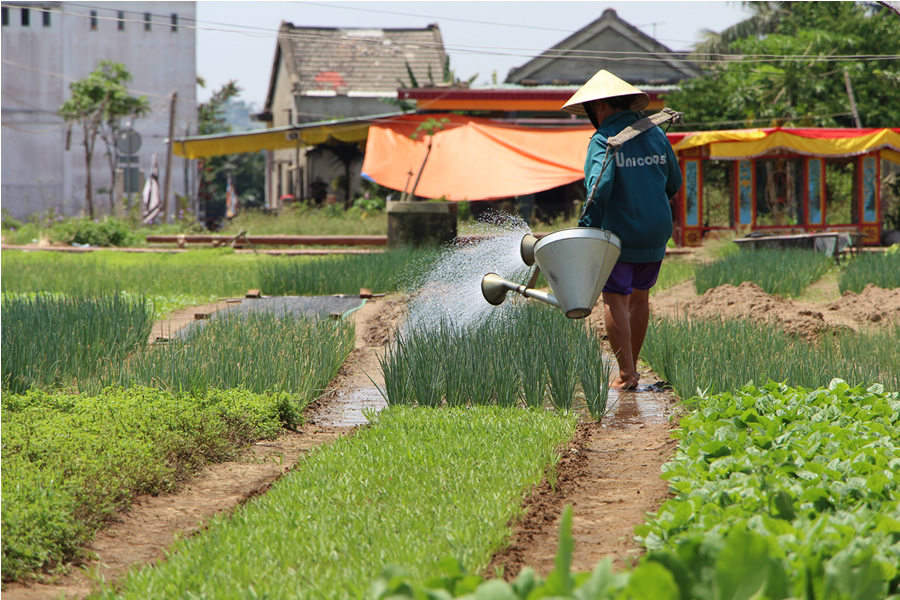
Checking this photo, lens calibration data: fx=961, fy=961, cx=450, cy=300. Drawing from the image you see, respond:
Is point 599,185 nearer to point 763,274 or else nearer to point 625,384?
point 625,384

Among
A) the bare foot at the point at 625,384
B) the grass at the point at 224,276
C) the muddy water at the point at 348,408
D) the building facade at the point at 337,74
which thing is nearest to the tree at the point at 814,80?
the building facade at the point at 337,74

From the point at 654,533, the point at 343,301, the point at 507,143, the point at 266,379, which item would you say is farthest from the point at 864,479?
the point at 507,143

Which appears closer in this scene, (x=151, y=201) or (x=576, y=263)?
(x=576, y=263)

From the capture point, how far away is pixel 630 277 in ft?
17.4

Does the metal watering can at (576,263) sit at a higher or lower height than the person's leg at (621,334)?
higher

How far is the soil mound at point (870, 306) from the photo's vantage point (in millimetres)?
7691

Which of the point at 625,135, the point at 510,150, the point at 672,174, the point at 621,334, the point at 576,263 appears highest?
the point at 510,150

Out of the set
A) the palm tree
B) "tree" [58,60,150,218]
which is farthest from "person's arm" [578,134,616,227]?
the palm tree

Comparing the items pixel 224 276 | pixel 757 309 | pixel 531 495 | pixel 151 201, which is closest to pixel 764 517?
pixel 531 495

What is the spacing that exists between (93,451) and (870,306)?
22.5ft

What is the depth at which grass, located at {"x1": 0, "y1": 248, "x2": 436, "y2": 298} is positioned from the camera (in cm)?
990

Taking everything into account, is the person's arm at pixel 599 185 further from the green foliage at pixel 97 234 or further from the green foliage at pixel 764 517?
the green foliage at pixel 97 234

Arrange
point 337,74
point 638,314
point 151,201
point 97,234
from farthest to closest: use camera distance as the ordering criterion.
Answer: point 337,74
point 151,201
point 97,234
point 638,314

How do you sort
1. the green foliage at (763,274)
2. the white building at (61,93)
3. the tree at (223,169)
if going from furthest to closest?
1. the tree at (223,169)
2. the white building at (61,93)
3. the green foliage at (763,274)
